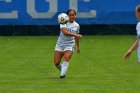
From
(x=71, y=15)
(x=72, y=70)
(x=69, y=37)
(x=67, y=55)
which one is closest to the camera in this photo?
(x=71, y=15)

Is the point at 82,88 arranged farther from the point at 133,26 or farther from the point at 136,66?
the point at 133,26

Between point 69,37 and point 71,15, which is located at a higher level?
point 71,15

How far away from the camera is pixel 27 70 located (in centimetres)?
1716

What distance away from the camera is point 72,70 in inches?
679

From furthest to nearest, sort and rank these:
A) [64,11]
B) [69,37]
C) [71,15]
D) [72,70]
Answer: [64,11]
[72,70]
[69,37]
[71,15]

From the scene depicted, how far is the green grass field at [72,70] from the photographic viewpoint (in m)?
13.5

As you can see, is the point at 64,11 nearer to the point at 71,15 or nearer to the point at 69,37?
the point at 69,37

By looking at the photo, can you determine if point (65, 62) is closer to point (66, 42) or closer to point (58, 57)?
point (58, 57)

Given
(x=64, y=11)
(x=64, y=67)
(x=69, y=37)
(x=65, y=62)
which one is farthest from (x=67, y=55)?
(x=64, y=11)

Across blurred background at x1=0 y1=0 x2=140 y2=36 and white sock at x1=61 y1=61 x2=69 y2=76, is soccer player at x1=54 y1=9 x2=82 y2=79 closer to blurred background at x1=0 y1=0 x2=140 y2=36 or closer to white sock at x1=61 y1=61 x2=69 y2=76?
white sock at x1=61 y1=61 x2=69 y2=76

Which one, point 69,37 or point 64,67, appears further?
point 69,37

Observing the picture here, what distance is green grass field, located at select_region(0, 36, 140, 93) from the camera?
44.2 ft

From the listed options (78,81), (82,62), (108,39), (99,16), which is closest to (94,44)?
(108,39)

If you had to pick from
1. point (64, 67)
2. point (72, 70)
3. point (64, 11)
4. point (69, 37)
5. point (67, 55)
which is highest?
point (69, 37)
